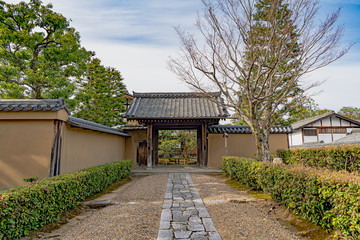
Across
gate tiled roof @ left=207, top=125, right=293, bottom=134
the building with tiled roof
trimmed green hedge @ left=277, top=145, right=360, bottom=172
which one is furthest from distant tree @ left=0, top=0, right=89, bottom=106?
the building with tiled roof

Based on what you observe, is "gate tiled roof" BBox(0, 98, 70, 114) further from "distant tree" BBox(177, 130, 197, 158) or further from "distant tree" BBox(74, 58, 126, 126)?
"distant tree" BBox(177, 130, 197, 158)

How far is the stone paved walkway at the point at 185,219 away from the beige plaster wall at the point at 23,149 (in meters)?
3.73

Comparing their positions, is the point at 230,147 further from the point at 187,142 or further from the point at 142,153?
the point at 142,153

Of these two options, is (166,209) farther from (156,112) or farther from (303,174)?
(156,112)

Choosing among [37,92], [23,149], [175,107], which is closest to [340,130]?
[175,107]

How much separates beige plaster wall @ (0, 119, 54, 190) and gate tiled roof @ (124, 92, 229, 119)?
5.30 metres

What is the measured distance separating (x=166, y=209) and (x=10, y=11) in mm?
11228

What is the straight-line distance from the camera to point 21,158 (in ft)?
17.3

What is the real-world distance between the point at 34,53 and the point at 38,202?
9167mm

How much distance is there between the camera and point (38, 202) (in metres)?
3.13

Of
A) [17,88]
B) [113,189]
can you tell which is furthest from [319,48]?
[17,88]

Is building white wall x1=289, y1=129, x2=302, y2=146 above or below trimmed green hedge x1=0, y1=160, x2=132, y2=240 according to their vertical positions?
above

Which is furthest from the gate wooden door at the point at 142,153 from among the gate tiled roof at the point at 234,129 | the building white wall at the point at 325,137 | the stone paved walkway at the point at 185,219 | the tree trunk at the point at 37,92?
the building white wall at the point at 325,137

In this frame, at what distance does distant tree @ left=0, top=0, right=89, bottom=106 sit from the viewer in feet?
28.2
